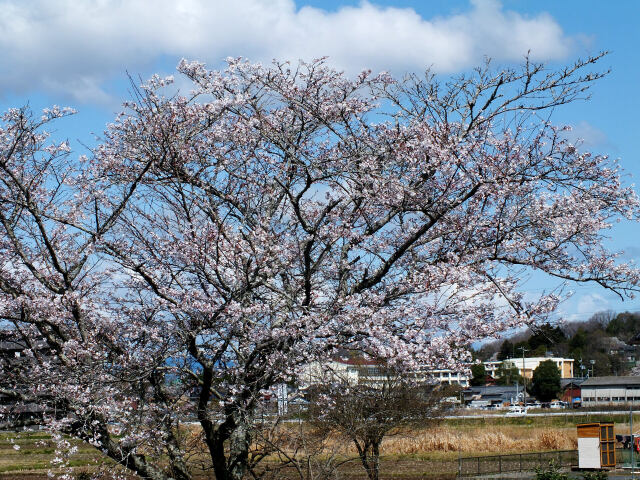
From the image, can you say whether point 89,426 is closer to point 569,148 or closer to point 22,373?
point 22,373

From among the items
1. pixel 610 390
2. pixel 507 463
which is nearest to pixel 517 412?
pixel 610 390

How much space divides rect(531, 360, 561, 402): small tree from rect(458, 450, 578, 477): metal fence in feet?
221

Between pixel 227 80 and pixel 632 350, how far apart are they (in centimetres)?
12904

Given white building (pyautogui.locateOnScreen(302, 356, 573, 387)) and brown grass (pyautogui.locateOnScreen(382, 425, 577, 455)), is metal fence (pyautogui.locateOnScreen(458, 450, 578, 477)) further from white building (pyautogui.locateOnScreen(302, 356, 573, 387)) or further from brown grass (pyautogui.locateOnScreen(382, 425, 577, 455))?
brown grass (pyautogui.locateOnScreen(382, 425, 577, 455))

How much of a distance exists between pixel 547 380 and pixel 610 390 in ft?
63.0

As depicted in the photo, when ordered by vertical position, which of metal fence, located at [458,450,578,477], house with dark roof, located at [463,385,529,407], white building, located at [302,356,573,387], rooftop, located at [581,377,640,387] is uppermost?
white building, located at [302,356,573,387]

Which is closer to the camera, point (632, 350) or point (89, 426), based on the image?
point (89, 426)

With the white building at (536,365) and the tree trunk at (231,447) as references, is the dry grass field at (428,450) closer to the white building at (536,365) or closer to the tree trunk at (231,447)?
the tree trunk at (231,447)

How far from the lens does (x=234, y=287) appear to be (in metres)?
7.70

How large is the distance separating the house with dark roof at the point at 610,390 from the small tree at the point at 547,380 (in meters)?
16.3

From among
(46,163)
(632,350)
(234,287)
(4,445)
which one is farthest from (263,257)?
(632,350)

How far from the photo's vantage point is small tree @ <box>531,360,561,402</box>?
8700 cm

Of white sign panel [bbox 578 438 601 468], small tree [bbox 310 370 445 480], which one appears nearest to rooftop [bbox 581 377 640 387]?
small tree [bbox 310 370 445 480]

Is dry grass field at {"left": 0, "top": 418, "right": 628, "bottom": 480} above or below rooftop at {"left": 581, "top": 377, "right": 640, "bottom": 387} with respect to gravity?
below
